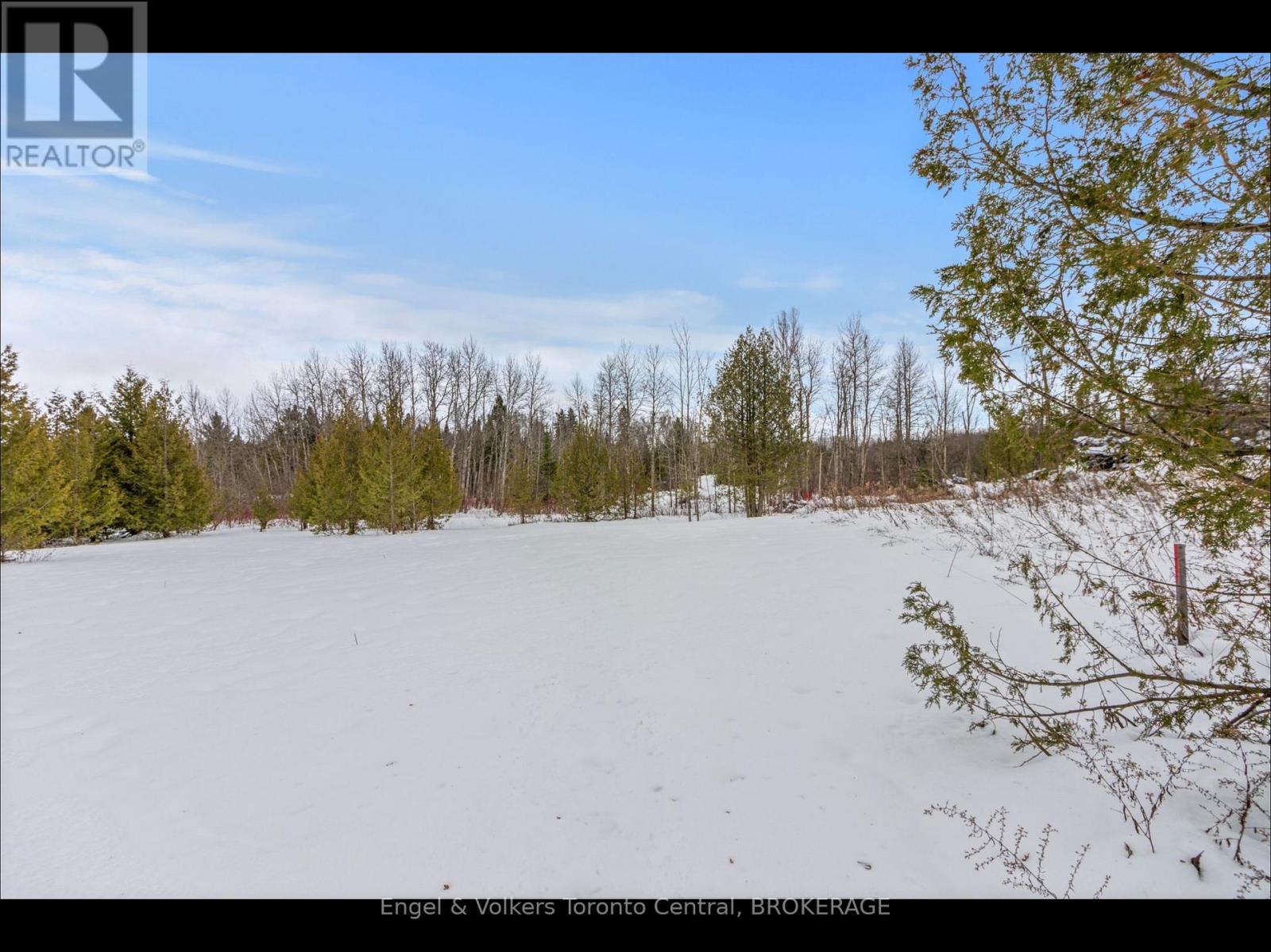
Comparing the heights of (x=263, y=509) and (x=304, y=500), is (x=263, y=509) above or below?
below

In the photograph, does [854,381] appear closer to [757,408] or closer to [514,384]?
[757,408]

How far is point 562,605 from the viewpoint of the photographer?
17.5 ft

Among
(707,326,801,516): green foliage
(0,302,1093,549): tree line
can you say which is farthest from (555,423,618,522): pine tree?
(707,326,801,516): green foliage

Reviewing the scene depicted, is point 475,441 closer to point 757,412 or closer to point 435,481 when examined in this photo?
point 435,481

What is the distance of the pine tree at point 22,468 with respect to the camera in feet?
4.01

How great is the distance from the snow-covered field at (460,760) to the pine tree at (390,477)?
37.7ft

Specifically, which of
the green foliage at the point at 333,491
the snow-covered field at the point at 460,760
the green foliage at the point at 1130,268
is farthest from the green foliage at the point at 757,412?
the green foliage at the point at 1130,268

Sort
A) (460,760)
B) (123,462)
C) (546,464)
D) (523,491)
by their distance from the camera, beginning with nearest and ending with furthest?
(460,760), (123,462), (523,491), (546,464)

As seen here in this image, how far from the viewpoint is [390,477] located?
48.0ft

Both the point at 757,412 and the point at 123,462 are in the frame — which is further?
the point at 757,412

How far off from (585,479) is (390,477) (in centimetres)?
755

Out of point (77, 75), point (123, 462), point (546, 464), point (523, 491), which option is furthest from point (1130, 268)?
point (546, 464)

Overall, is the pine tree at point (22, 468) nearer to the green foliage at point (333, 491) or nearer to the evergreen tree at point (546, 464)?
the green foliage at point (333, 491)
